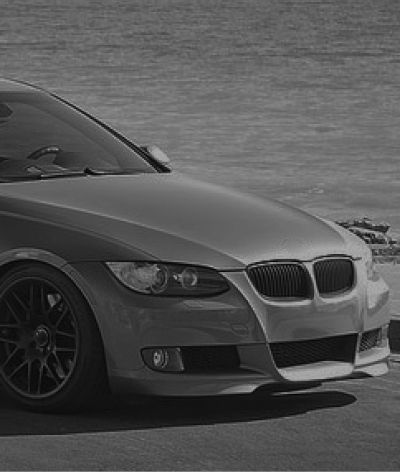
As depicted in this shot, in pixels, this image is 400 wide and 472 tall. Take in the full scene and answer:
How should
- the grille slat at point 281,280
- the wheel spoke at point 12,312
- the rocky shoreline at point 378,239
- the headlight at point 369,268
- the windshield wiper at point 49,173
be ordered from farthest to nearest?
1. the rocky shoreline at point 378,239
2. the windshield wiper at point 49,173
3. the headlight at point 369,268
4. the wheel spoke at point 12,312
5. the grille slat at point 281,280

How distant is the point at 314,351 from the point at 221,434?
700 millimetres

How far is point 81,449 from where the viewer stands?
7.39 meters

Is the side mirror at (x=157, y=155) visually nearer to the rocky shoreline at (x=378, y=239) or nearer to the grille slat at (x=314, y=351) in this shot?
the grille slat at (x=314, y=351)

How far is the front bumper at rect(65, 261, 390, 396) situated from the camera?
25.8ft

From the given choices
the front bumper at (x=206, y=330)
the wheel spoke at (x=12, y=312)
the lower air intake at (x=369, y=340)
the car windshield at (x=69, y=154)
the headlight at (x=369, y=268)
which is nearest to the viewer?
the front bumper at (x=206, y=330)

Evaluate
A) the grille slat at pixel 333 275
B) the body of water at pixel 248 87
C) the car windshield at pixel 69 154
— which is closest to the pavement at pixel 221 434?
the grille slat at pixel 333 275

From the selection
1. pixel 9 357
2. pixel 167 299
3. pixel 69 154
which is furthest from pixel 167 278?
pixel 69 154

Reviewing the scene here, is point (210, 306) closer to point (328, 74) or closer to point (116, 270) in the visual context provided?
point (116, 270)

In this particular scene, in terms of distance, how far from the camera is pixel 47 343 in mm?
8125

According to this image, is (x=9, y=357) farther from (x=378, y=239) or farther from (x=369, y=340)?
(x=378, y=239)

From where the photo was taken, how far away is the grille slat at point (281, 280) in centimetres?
801

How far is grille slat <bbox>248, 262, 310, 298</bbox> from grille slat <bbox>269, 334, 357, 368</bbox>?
0.21 m

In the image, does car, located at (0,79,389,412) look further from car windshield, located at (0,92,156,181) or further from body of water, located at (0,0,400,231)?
body of water, located at (0,0,400,231)

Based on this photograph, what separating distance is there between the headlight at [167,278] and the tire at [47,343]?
8.9 inches
